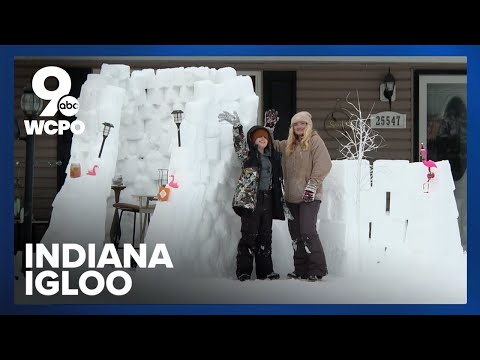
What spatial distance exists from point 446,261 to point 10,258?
2855 mm

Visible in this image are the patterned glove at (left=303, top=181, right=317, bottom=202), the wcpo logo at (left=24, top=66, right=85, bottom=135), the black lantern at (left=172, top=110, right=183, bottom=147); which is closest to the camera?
the wcpo logo at (left=24, top=66, right=85, bottom=135)

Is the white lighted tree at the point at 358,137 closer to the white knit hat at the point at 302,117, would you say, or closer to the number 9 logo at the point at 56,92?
the white knit hat at the point at 302,117

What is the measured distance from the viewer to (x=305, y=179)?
239 inches

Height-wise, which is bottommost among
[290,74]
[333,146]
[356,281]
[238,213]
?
[356,281]

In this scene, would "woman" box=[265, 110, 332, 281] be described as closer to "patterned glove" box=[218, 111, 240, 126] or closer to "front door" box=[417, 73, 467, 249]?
"patterned glove" box=[218, 111, 240, 126]

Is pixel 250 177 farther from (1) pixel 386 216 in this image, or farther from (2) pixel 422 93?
(2) pixel 422 93

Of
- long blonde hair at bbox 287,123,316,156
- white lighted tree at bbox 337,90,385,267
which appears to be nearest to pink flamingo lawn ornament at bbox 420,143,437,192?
white lighted tree at bbox 337,90,385,267

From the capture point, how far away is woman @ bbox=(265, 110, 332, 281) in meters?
6.06

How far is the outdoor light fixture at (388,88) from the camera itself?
607 centimetres

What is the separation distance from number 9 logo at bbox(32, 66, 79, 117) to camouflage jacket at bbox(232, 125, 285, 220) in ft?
3.57

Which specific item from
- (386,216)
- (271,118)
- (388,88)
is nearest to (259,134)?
(271,118)
